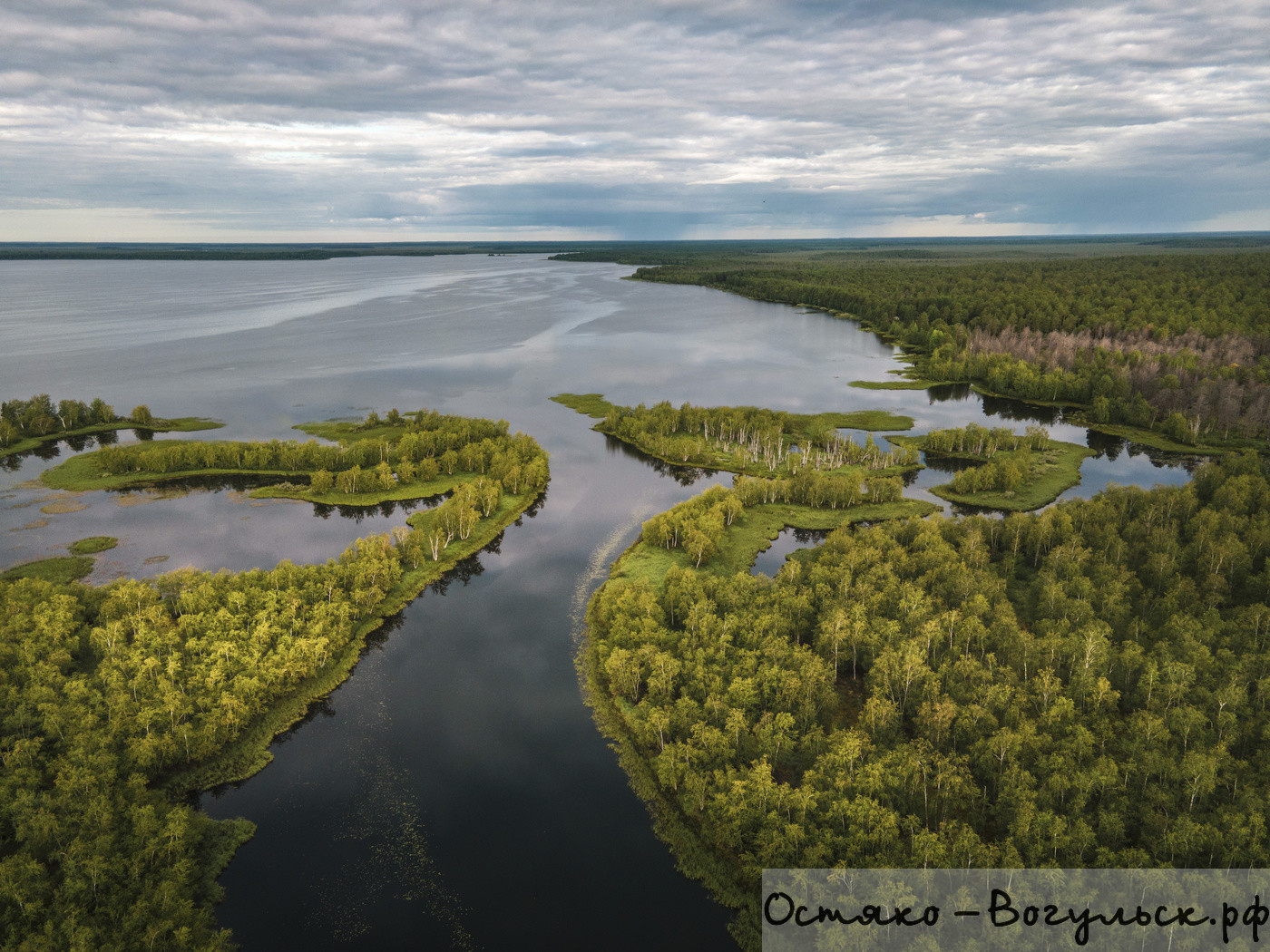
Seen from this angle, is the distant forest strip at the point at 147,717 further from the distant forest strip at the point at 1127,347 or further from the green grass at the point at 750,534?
the distant forest strip at the point at 1127,347

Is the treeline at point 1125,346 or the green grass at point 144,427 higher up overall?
the treeline at point 1125,346

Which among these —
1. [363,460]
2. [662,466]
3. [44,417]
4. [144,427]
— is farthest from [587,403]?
[44,417]

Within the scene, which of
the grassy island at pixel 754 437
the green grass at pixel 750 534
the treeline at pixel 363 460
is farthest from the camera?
the grassy island at pixel 754 437

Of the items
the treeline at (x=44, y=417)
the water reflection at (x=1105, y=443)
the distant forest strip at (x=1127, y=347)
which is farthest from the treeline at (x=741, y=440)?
the treeline at (x=44, y=417)

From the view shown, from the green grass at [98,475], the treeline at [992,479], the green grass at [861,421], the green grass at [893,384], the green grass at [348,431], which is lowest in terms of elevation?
the green grass at [98,475]

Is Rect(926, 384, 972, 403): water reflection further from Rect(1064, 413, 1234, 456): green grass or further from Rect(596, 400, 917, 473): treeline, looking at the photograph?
Rect(596, 400, 917, 473): treeline

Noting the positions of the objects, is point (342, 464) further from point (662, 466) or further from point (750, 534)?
point (750, 534)

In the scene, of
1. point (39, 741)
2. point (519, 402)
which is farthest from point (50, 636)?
point (519, 402)
